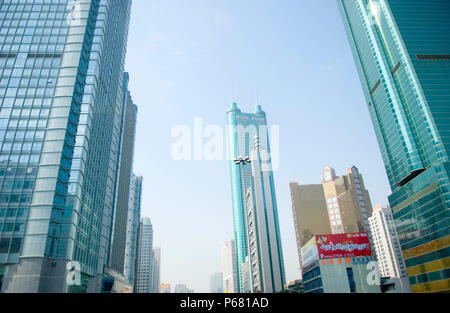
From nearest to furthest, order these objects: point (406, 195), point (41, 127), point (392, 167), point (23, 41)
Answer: point (41, 127) → point (23, 41) → point (406, 195) → point (392, 167)

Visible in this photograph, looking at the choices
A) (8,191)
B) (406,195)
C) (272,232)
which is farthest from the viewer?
(272,232)

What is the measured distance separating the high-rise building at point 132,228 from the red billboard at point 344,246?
98144 millimetres

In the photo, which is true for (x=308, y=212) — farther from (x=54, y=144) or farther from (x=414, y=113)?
(x=54, y=144)

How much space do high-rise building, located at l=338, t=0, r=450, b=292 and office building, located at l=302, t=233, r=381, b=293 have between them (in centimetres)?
1936

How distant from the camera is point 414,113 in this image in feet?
338

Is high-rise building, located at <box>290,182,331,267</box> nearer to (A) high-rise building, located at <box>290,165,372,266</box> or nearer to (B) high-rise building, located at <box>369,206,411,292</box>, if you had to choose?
(A) high-rise building, located at <box>290,165,372,266</box>

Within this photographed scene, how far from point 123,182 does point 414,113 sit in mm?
112273

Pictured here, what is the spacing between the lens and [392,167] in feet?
370

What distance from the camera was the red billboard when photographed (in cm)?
8712

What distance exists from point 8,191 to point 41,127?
563 inches

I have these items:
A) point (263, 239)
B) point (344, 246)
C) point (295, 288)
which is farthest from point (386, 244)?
point (344, 246)
